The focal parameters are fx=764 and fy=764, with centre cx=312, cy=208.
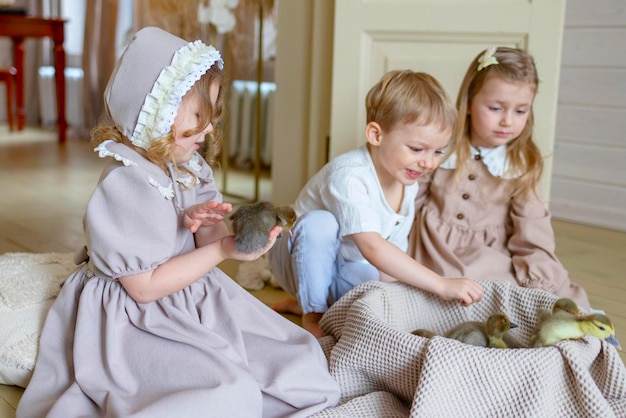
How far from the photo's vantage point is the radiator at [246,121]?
402 cm

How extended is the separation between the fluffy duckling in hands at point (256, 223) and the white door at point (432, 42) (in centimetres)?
120

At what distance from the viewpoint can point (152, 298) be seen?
1.29 meters

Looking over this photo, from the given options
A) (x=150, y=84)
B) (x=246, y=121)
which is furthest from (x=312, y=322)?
(x=246, y=121)

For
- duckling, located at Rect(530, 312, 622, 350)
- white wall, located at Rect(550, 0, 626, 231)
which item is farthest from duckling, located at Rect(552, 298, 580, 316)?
white wall, located at Rect(550, 0, 626, 231)

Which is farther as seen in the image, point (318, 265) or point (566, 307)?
point (318, 265)

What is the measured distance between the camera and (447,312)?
160cm

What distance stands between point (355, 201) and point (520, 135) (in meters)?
0.60

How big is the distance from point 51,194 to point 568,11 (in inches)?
89.6

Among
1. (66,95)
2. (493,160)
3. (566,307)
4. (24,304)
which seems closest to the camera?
(566,307)

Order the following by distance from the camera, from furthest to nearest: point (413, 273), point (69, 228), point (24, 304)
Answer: point (69, 228) → point (413, 273) → point (24, 304)

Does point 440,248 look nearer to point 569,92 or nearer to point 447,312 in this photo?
point 447,312

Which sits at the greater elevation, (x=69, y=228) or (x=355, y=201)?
(x=355, y=201)

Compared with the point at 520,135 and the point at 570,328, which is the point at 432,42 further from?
the point at 570,328

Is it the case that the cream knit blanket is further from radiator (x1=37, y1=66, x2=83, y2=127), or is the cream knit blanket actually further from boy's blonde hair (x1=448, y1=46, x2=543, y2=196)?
radiator (x1=37, y1=66, x2=83, y2=127)
